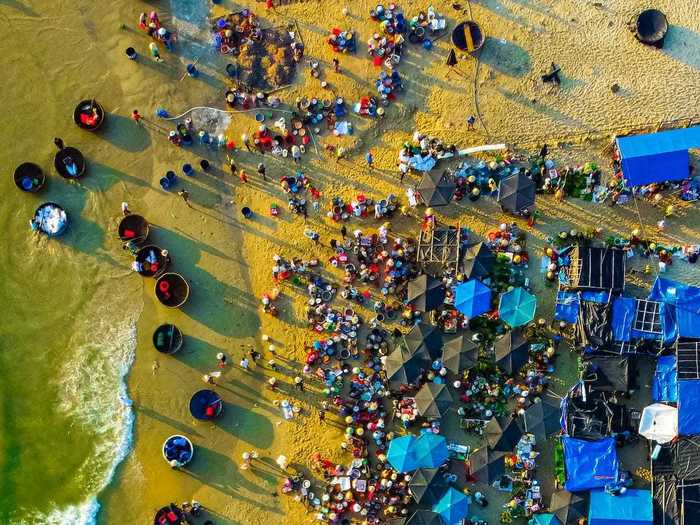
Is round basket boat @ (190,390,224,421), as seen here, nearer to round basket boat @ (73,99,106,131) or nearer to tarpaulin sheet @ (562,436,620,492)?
round basket boat @ (73,99,106,131)

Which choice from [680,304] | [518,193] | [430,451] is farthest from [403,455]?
[680,304]

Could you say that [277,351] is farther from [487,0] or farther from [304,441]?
[487,0]

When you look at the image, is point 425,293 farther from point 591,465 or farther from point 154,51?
point 154,51

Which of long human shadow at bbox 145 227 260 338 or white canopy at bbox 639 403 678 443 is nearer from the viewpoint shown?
white canopy at bbox 639 403 678 443

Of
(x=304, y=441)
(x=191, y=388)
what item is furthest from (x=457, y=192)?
(x=191, y=388)

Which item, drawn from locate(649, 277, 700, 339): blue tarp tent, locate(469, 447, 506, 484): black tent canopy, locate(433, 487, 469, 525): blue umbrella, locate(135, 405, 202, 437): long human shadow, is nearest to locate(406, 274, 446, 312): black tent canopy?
locate(469, 447, 506, 484): black tent canopy

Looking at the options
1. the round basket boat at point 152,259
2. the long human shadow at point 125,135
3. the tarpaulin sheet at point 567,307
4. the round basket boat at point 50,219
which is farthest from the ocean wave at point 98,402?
the tarpaulin sheet at point 567,307
